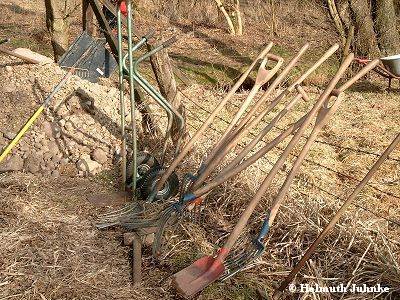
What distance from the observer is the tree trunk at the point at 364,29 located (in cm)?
816

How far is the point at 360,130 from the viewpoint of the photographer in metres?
5.84

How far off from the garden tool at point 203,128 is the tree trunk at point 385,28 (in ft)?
19.1

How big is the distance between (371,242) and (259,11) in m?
10.4

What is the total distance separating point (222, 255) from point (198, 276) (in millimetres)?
175

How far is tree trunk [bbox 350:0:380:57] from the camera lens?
26.8 feet

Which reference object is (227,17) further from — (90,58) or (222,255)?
(222,255)

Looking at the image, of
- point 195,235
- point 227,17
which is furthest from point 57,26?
point 227,17

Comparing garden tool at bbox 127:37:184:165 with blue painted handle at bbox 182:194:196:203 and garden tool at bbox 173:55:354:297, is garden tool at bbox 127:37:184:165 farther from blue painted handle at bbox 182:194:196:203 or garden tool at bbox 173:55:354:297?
garden tool at bbox 173:55:354:297

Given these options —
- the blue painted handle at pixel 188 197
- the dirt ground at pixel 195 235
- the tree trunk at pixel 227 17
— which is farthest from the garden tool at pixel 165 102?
the tree trunk at pixel 227 17

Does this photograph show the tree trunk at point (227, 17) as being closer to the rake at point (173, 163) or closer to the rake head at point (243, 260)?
the rake at point (173, 163)

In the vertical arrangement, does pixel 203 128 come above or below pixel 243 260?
above

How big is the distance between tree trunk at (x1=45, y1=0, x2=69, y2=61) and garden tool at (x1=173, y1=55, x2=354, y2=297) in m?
4.36

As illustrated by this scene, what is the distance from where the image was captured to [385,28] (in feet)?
27.7

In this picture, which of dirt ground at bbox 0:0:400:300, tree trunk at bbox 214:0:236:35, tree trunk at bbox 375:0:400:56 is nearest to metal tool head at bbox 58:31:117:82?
dirt ground at bbox 0:0:400:300
